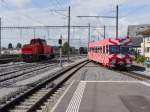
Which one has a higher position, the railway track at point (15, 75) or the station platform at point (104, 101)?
the station platform at point (104, 101)

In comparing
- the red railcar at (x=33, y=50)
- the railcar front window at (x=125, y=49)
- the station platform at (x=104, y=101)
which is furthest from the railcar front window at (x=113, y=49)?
the red railcar at (x=33, y=50)

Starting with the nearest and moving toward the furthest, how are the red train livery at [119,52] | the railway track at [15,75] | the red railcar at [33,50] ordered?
the railway track at [15,75] → the red train livery at [119,52] → the red railcar at [33,50]

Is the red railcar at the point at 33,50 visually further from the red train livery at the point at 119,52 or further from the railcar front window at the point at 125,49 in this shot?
the railcar front window at the point at 125,49

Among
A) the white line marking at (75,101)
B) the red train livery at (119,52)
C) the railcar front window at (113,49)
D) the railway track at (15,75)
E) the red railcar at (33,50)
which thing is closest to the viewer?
the white line marking at (75,101)

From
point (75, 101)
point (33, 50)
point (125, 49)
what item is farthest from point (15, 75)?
point (33, 50)

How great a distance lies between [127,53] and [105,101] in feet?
69.1

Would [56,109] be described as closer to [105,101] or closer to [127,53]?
[105,101]

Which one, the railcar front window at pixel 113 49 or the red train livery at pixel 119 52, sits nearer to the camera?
the red train livery at pixel 119 52

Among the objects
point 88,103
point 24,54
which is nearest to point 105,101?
point 88,103

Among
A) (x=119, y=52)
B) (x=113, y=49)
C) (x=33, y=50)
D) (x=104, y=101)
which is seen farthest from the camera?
(x=33, y=50)

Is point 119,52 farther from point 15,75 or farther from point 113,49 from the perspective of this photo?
point 15,75

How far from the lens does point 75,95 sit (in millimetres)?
16172

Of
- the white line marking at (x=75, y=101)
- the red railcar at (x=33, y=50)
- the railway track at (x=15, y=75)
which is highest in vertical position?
the red railcar at (x=33, y=50)

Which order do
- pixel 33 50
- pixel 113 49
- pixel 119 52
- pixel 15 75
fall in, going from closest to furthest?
1. pixel 15 75
2. pixel 113 49
3. pixel 119 52
4. pixel 33 50
